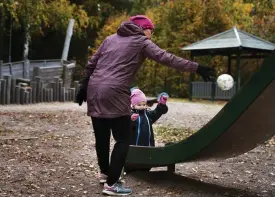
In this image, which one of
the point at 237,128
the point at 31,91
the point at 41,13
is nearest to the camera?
the point at 237,128

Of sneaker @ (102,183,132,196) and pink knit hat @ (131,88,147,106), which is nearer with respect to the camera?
sneaker @ (102,183,132,196)

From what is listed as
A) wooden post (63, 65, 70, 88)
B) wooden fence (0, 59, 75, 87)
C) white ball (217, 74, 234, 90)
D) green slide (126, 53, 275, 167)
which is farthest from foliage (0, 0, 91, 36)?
green slide (126, 53, 275, 167)

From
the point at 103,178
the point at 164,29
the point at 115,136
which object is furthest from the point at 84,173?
the point at 164,29

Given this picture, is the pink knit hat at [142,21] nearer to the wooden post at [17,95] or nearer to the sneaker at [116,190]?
the sneaker at [116,190]

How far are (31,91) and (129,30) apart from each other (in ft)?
43.1

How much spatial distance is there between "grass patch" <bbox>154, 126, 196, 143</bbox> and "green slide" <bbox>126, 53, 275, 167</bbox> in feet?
12.3

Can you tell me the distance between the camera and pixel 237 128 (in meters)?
3.54

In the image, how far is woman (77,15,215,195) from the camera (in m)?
3.71

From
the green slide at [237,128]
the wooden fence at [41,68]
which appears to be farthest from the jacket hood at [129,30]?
the wooden fence at [41,68]

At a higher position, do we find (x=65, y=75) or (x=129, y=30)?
(x=129, y=30)

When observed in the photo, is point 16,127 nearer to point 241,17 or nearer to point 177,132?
point 177,132

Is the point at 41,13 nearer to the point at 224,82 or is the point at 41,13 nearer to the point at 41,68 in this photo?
the point at 41,68

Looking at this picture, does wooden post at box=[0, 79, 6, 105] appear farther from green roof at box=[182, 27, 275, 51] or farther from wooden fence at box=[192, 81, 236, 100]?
wooden fence at box=[192, 81, 236, 100]

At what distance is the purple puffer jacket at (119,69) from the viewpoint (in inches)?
146
